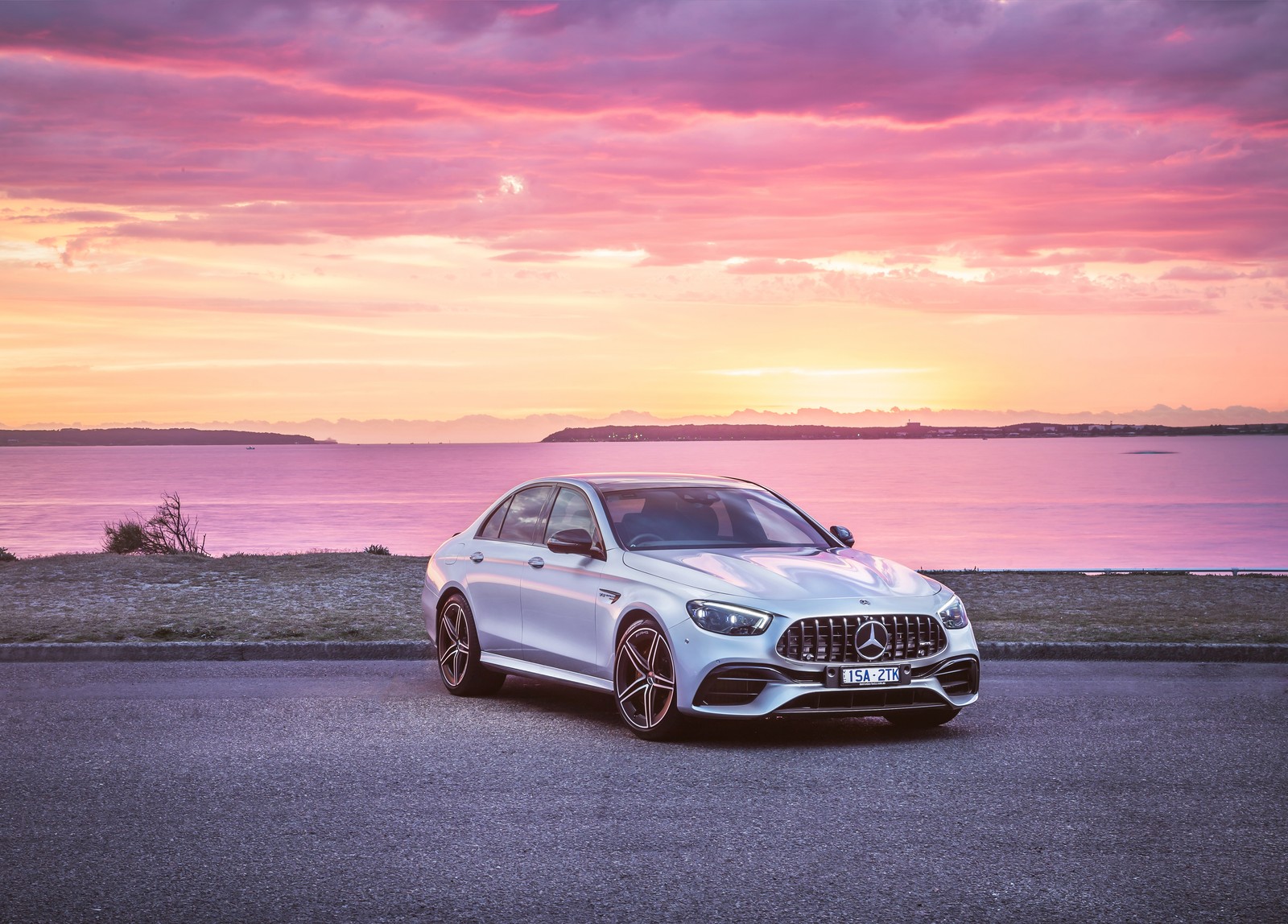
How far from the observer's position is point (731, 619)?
29.5 ft

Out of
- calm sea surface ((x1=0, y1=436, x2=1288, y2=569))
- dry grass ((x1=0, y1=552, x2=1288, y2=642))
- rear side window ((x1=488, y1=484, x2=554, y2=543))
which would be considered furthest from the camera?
calm sea surface ((x1=0, y1=436, x2=1288, y2=569))

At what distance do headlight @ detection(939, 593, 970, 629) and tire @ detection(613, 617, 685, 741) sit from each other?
5.86ft

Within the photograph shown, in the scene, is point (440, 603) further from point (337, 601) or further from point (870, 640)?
point (337, 601)

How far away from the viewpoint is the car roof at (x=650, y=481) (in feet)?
35.3

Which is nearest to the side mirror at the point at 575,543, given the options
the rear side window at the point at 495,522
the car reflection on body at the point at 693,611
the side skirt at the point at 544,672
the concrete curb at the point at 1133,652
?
the car reflection on body at the point at 693,611

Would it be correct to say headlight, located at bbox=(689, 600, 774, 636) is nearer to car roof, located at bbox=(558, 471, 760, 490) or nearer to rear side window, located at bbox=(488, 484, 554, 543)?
car roof, located at bbox=(558, 471, 760, 490)

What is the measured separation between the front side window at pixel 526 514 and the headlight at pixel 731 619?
7.59ft

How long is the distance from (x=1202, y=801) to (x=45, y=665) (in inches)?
394

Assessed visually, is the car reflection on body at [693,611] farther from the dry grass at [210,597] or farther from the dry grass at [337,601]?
the dry grass at [210,597]

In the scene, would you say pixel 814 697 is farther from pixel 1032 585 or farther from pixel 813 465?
pixel 813 465

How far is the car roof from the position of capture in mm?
10758

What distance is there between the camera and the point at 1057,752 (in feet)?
29.1

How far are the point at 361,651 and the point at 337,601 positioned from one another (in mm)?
3778

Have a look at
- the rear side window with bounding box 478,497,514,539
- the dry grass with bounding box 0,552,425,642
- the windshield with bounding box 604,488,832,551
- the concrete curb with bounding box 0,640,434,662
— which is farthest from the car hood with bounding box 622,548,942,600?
the dry grass with bounding box 0,552,425,642
